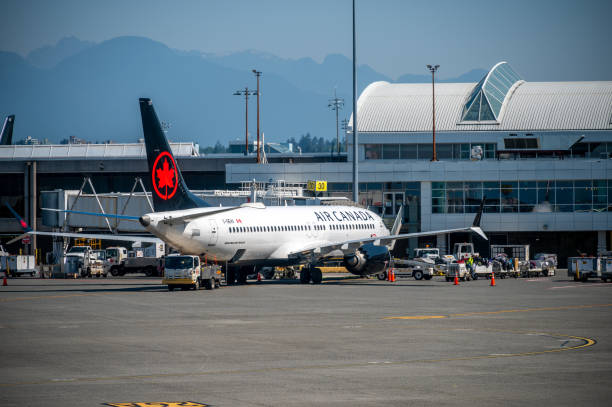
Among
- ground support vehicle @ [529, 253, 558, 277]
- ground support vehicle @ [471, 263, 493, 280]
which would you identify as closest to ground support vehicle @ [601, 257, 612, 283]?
ground support vehicle @ [471, 263, 493, 280]

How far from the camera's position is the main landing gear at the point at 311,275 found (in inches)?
2252

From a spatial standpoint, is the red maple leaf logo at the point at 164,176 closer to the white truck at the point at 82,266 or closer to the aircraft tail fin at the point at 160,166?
the aircraft tail fin at the point at 160,166

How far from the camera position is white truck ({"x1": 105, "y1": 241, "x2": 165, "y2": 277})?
231ft

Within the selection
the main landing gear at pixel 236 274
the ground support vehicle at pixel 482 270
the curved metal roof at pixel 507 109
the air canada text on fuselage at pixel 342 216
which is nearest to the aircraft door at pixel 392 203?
the curved metal roof at pixel 507 109

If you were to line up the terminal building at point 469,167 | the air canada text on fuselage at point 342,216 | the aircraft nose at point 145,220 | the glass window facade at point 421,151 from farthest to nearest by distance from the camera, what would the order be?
the glass window facade at point 421,151
the terminal building at point 469,167
the air canada text on fuselage at point 342,216
the aircraft nose at point 145,220

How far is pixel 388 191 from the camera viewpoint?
290 ft

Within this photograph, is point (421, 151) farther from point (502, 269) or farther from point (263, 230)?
point (263, 230)

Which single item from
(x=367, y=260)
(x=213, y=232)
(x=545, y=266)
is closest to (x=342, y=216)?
(x=367, y=260)

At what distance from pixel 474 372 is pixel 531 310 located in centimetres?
1720

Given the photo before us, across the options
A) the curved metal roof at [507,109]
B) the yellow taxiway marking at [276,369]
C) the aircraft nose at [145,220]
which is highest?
the curved metal roof at [507,109]

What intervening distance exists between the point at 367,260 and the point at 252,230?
906cm

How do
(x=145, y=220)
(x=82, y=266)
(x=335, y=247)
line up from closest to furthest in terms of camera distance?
(x=145, y=220) < (x=335, y=247) < (x=82, y=266)

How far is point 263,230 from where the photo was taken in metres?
54.5

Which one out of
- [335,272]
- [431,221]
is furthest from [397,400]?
[431,221]
